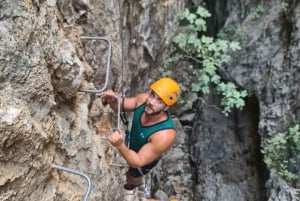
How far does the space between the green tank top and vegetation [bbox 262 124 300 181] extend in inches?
108

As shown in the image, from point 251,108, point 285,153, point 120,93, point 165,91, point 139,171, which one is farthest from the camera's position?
point 251,108

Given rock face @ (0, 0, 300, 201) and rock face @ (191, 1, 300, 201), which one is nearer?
rock face @ (0, 0, 300, 201)

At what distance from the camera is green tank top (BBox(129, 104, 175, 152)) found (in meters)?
3.22

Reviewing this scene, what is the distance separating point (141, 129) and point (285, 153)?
9.70ft

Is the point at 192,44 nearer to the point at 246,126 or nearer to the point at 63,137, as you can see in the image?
the point at 246,126

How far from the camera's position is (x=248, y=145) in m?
6.68

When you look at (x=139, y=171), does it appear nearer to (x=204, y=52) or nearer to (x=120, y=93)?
(x=120, y=93)

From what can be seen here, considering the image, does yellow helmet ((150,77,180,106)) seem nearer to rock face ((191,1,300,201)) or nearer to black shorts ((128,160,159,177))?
black shorts ((128,160,159,177))

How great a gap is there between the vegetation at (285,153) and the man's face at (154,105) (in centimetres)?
283

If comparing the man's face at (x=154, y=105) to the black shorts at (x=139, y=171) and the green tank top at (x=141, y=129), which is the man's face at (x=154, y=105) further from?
the black shorts at (x=139, y=171)

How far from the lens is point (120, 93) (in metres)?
4.02

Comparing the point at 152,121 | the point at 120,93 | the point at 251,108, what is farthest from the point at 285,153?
the point at 152,121

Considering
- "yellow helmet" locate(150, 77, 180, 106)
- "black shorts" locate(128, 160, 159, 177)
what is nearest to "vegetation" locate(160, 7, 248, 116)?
"black shorts" locate(128, 160, 159, 177)

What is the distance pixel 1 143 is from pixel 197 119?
5358 mm
